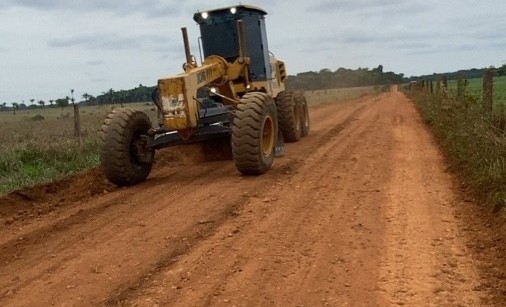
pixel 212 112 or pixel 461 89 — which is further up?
pixel 212 112

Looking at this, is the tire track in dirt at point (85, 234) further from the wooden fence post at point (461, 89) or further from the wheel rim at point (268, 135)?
the wooden fence post at point (461, 89)

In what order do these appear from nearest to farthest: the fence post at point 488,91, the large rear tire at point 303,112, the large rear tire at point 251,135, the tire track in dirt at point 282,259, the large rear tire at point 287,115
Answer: the tire track in dirt at point 282,259, the large rear tire at point 251,135, the fence post at point 488,91, the large rear tire at point 287,115, the large rear tire at point 303,112

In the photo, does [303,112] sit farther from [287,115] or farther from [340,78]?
[340,78]

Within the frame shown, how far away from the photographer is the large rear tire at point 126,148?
9508 mm

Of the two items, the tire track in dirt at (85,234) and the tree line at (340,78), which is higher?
the tire track in dirt at (85,234)

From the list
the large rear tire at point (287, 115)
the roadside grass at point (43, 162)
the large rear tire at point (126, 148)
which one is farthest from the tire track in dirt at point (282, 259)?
the large rear tire at point (287, 115)

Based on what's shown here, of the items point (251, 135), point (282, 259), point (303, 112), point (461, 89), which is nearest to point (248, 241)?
point (282, 259)

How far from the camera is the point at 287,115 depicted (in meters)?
14.2

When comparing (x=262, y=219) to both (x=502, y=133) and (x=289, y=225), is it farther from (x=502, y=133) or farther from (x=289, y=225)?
(x=502, y=133)

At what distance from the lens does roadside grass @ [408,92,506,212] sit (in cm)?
725

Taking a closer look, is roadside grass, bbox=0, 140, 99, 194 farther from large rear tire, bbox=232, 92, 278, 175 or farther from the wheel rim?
the wheel rim

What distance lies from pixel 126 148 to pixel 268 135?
2.35 metres

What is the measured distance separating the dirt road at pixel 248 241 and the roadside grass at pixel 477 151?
0.32 meters

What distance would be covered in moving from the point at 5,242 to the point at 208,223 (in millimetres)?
2236
